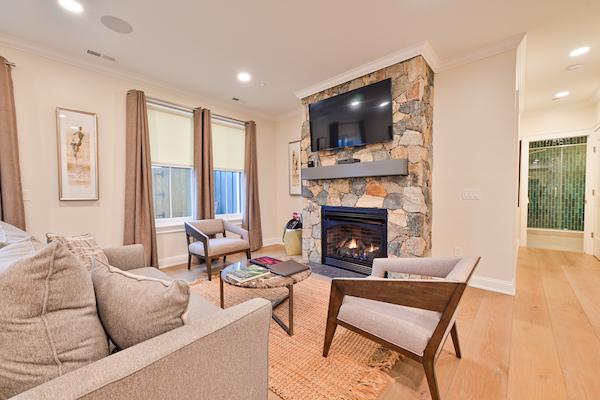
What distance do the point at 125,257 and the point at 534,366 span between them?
3.12m

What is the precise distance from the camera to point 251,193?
184 inches

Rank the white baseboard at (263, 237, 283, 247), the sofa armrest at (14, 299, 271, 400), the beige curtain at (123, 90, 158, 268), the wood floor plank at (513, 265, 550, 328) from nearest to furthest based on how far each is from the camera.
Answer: the sofa armrest at (14, 299, 271, 400) < the wood floor plank at (513, 265, 550, 328) < the beige curtain at (123, 90, 158, 268) < the white baseboard at (263, 237, 283, 247)

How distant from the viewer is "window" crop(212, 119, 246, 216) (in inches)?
172

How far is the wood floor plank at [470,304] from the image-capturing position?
2183mm

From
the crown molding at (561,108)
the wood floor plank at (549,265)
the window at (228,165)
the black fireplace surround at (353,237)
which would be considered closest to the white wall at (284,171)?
the window at (228,165)

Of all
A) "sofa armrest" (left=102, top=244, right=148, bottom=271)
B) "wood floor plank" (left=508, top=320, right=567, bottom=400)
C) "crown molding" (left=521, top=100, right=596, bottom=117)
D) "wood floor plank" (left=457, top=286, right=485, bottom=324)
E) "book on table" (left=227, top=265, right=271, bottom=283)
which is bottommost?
"wood floor plank" (left=508, top=320, right=567, bottom=400)

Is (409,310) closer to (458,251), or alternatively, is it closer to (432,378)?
(432,378)

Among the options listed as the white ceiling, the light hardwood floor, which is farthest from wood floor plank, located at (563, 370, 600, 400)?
the white ceiling

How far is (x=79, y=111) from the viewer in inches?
116

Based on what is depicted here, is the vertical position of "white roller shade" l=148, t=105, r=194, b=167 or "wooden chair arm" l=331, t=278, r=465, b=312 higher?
"white roller shade" l=148, t=105, r=194, b=167

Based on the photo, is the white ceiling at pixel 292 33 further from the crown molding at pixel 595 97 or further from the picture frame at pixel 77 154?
the picture frame at pixel 77 154

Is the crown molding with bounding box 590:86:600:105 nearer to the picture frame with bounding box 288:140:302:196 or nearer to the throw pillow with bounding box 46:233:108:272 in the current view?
the picture frame with bounding box 288:140:302:196

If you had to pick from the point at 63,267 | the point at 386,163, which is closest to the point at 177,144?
the point at 386,163

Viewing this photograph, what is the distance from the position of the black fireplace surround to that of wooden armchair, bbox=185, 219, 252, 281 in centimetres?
116
